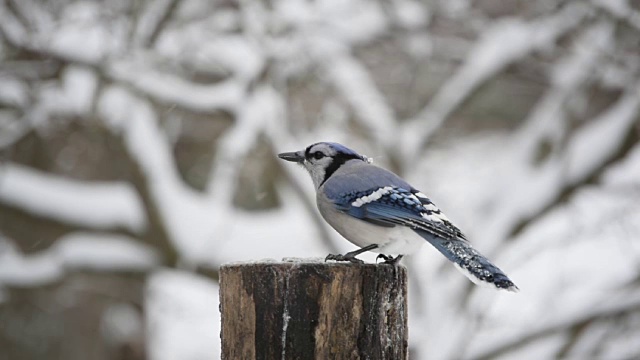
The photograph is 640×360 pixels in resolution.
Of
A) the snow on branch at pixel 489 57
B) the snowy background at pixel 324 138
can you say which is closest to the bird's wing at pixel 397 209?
the snowy background at pixel 324 138

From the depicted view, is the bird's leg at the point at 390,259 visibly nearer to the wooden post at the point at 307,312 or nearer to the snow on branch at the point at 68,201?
the wooden post at the point at 307,312

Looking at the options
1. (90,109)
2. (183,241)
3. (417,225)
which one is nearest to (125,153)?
(90,109)

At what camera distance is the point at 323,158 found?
2.49 metres

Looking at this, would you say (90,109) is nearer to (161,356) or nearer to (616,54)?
(616,54)

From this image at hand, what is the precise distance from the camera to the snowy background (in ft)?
16.5

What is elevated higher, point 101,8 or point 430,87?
point 430,87

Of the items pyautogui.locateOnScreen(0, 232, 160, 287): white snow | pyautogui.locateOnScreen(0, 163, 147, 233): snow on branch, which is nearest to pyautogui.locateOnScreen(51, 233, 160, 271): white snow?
pyautogui.locateOnScreen(0, 232, 160, 287): white snow

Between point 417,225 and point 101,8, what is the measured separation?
3.46m

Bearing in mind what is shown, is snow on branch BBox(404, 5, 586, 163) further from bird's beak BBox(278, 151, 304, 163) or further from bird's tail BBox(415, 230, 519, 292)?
bird's tail BBox(415, 230, 519, 292)

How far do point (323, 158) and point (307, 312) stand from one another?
2.83 ft

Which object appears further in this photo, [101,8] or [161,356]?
[161,356]

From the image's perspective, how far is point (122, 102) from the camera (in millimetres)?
5531

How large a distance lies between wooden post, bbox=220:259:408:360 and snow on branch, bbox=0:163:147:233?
152 inches

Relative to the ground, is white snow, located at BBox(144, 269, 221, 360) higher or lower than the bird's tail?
higher
